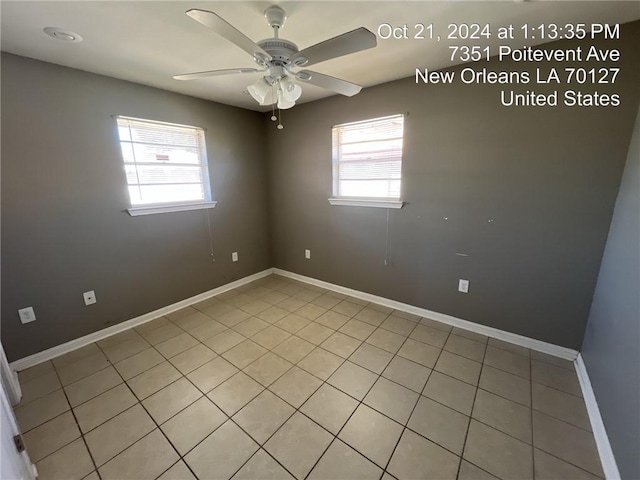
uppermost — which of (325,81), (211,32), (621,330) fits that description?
(211,32)

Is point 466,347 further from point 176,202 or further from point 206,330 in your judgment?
point 176,202

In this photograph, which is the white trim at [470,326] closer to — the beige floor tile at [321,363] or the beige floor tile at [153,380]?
the beige floor tile at [321,363]

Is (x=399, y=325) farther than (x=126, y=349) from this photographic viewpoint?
Yes

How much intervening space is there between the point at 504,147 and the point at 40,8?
9.92 feet

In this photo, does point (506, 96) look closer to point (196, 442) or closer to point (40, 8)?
point (40, 8)

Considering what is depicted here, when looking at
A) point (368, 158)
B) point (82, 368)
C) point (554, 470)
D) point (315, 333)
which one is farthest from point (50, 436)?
point (368, 158)

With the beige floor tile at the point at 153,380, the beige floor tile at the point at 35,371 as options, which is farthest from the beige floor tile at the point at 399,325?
the beige floor tile at the point at 35,371

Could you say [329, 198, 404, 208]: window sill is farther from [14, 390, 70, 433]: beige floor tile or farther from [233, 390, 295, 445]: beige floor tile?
[14, 390, 70, 433]: beige floor tile

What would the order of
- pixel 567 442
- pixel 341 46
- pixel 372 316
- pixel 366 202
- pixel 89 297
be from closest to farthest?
pixel 341 46
pixel 567 442
pixel 89 297
pixel 372 316
pixel 366 202

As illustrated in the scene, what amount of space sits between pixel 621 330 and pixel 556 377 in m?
0.72

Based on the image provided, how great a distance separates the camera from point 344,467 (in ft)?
4.50

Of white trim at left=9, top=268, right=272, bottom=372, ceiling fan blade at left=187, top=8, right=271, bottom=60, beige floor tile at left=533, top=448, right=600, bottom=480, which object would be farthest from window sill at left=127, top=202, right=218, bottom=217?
beige floor tile at left=533, top=448, right=600, bottom=480

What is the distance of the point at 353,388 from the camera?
1881 mm

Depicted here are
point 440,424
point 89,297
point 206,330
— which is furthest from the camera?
point 206,330
